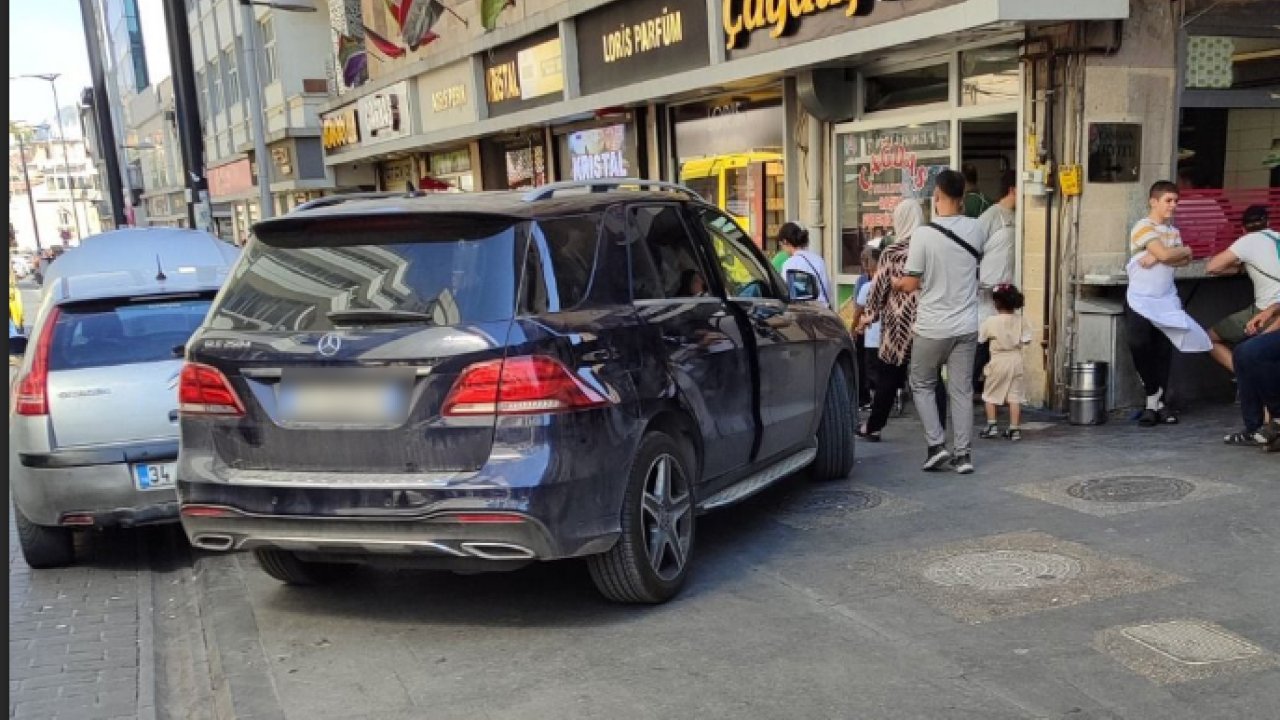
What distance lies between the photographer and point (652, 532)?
182 inches

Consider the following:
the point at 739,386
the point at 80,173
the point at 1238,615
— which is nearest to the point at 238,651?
the point at 739,386

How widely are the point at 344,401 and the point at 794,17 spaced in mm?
6706

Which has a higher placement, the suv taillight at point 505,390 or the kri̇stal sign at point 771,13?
the kri̇stal sign at point 771,13

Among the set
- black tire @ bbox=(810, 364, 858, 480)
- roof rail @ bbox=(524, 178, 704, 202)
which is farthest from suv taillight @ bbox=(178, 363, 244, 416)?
black tire @ bbox=(810, 364, 858, 480)

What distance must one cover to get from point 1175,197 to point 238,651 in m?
6.67

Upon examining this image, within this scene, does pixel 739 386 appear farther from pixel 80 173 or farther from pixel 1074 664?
pixel 80 173

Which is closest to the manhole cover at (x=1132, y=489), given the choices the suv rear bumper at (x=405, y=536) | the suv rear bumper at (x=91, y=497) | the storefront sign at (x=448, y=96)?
the suv rear bumper at (x=405, y=536)

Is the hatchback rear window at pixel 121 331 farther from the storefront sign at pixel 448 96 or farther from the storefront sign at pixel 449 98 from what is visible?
the storefront sign at pixel 449 98

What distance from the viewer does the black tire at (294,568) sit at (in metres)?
5.01

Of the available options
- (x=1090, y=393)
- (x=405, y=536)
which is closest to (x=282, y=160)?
(x=1090, y=393)

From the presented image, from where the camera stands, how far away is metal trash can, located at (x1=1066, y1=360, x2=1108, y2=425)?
7867 millimetres

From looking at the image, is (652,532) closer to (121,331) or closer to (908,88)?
(121,331)

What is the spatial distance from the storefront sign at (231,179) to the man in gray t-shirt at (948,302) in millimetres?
30755

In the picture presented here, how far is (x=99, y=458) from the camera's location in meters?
5.51
